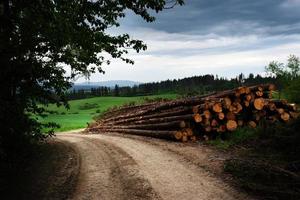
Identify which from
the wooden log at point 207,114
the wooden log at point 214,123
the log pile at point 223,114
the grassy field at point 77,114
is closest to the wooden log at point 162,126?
the log pile at point 223,114

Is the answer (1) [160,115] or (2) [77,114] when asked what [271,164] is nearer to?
(1) [160,115]

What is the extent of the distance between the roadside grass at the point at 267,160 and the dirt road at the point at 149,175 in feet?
2.03

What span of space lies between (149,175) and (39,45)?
552 centimetres

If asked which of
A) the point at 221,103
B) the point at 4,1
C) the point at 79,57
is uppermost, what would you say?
the point at 4,1

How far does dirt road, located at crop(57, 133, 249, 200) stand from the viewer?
859 cm

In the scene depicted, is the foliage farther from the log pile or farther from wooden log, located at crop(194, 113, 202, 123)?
wooden log, located at crop(194, 113, 202, 123)

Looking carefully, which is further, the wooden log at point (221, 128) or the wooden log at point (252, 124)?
the wooden log at point (252, 124)

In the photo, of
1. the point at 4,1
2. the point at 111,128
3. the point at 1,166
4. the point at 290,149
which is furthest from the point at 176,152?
the point at 111,128

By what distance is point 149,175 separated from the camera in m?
10.2

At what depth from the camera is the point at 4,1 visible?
1194cm

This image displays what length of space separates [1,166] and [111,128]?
15.0 m

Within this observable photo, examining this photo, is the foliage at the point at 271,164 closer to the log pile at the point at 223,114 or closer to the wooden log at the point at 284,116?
the log pile at the point at 223,114

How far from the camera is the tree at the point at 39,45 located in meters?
10.4

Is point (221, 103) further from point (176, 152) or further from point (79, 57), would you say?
point (79, 57)
